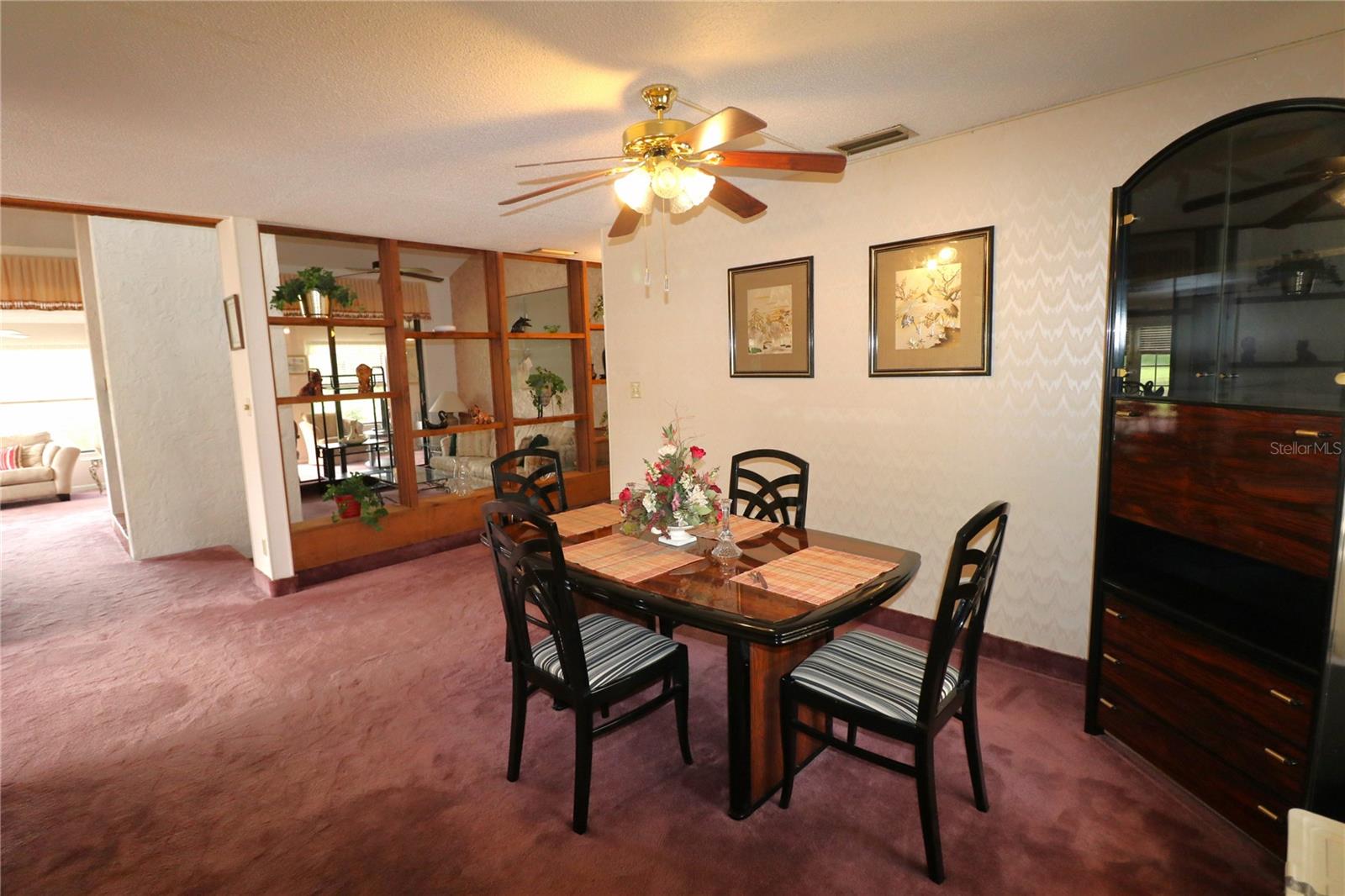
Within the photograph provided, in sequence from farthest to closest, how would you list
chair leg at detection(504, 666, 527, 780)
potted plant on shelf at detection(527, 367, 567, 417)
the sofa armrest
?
the sofa armrest → potted plant on shelf at detection(527, 367, 567, 417) → chair leg at detection(504, 666, 527, 780)

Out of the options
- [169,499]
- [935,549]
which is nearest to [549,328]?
[169,499]

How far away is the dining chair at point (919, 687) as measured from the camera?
1682 mm

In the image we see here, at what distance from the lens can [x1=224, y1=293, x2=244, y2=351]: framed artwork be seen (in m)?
3.81

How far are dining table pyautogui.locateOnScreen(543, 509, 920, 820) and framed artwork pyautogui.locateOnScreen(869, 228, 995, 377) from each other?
1.16 meters

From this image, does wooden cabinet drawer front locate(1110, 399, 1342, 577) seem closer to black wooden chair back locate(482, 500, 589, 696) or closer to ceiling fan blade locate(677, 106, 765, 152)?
ceiling fan blade locate(677, 106, 765, 152)

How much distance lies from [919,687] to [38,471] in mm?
9418

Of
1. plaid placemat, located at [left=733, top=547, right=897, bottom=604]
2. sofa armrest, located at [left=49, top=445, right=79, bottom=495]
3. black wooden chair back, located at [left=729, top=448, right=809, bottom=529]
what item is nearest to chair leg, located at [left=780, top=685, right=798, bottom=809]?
plaid placemat, located at [left=733, top=547, right=897, bottom=604]

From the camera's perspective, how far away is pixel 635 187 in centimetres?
212

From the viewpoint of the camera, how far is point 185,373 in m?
4.97

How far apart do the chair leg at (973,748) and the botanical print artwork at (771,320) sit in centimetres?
209

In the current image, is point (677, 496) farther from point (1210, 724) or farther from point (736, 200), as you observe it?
point (1210, 724)

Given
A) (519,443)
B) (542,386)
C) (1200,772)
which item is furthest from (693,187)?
(519,443)

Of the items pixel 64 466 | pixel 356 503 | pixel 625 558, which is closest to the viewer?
pixel 625 558

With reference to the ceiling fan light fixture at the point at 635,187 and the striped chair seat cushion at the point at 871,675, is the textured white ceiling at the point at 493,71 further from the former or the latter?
the striped chair seat cushion at the point at 871,675
